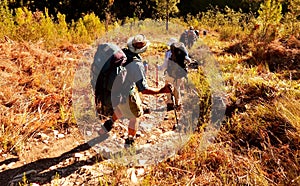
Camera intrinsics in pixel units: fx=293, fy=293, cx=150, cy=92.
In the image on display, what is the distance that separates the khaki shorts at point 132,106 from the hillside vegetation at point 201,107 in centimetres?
72

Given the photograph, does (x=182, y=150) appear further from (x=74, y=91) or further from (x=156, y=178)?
(x=74, y=91)

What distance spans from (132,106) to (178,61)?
176 cm

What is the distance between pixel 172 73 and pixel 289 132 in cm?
226

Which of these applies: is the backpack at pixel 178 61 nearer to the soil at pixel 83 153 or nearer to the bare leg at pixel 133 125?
the soil at pixel 83 153

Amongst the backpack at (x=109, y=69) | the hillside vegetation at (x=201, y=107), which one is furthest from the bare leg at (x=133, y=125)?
the hillside vegetation at (x=201, y=107)

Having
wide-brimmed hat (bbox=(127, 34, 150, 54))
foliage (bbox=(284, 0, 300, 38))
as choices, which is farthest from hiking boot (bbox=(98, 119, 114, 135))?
foliage (bbox=(284, 0, 300, 38))

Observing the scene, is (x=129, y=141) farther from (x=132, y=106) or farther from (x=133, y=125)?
(x=132, y=106)

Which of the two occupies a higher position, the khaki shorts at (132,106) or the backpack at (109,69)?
the backpack at (109,69)

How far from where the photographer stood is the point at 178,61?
5105mm

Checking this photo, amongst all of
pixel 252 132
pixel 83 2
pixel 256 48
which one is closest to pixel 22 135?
pixel 252 132

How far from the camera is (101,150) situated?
382 cm

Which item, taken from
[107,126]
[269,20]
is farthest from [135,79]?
[269,20]

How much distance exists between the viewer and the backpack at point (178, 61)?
16.6ft

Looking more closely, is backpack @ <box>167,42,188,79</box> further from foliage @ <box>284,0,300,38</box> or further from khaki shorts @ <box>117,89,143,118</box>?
foliage @ <box>284,0,300,38</box>
